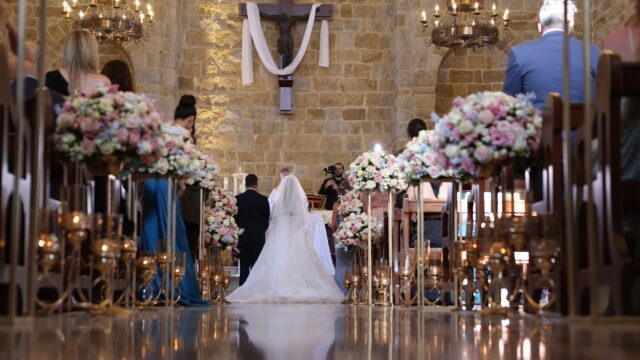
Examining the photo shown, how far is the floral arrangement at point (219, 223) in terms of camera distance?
11.5m

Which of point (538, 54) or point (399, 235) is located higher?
point (538, 54)

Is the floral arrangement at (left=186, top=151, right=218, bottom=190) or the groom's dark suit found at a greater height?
the floral arrangement at (left=186, top=151, right=218, bottom=190)

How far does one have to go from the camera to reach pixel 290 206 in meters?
15.0

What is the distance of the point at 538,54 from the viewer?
21.5 feet

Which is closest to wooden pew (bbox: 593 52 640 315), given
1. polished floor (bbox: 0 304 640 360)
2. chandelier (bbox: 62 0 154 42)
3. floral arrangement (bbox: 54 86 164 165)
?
polished floor (bbox: 0 304 640 360)

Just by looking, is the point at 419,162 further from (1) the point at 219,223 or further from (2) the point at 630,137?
(1) the point at 219,223

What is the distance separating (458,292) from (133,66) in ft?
37.1

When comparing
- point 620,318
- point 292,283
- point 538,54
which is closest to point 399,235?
point 292,283

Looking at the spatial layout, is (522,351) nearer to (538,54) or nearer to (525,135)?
(525,135)

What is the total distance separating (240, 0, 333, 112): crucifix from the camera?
1816cm

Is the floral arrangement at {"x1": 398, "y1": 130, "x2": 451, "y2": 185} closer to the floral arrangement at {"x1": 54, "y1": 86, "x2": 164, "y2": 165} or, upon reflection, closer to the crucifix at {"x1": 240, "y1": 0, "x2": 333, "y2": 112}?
the floral arrangement at {"x1": 54, "y1": 86, "x2": 164, "y2": 165}

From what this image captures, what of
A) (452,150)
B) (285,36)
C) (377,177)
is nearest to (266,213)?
(377,177)

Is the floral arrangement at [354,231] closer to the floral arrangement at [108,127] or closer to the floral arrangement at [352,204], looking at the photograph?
the floral arrangement at [352,204]

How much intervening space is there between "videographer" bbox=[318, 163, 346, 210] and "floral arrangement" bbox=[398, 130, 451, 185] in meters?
9.10
